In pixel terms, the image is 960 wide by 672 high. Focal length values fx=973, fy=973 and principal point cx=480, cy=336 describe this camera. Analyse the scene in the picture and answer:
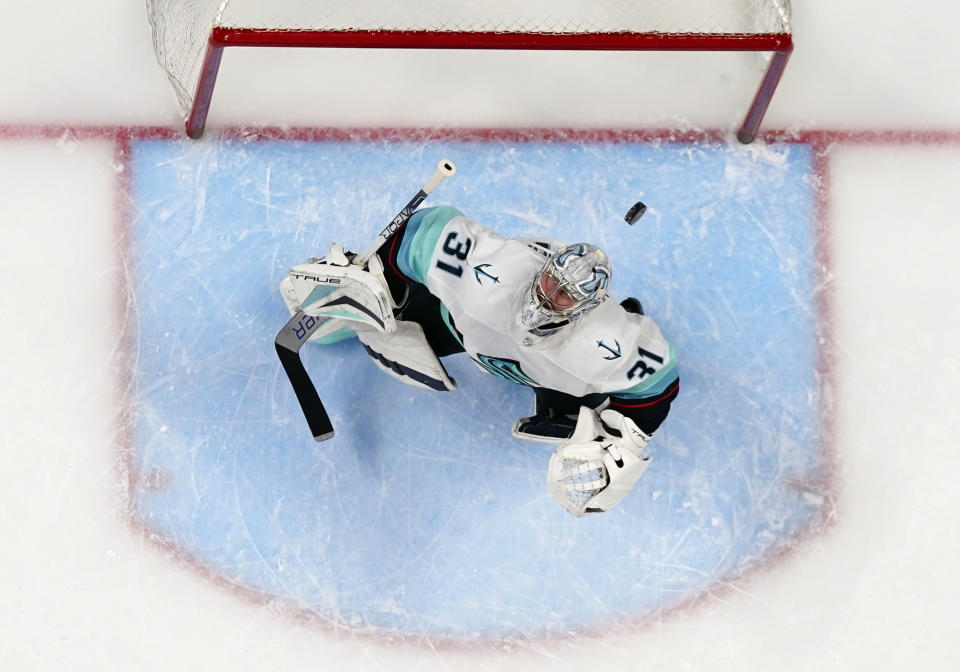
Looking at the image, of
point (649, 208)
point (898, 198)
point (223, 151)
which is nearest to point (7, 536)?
point (223, 151)

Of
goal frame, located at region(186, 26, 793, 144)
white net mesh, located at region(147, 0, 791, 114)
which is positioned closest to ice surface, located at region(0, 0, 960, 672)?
white net mesh, located at region(147, 0, 791, 114)

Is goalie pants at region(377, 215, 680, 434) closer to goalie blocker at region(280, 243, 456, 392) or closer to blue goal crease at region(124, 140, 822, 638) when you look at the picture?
goalie blocker at region(280, 243, 456, 392)

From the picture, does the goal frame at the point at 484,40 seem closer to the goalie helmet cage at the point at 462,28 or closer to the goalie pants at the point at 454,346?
the goalie helmet cage at the point at 462,28

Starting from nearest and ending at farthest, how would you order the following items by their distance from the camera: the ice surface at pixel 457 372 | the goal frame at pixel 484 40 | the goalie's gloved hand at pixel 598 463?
the goalie's gloved hand at pixel 598 463 → the goal frame at pixel 484 40 → the ice surface at pixel 457 372

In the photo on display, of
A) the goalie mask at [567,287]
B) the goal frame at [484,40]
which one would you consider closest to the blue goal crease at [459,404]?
the goal frame at [484,40]

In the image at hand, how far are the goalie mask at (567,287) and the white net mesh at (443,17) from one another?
1516 millimetres

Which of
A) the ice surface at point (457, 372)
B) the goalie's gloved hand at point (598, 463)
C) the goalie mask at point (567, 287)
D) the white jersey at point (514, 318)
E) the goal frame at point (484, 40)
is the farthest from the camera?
the ice surface at point (457, 372)

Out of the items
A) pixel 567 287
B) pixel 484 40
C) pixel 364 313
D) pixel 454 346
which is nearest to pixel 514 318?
pixel 567 287

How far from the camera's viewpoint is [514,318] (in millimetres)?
2795

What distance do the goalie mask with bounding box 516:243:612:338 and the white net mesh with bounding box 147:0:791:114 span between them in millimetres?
1516

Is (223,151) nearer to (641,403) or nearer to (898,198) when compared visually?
(641,403)

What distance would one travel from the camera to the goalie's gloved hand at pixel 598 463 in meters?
2.93

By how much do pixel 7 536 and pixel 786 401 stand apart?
116 inches

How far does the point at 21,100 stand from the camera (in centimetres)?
380
